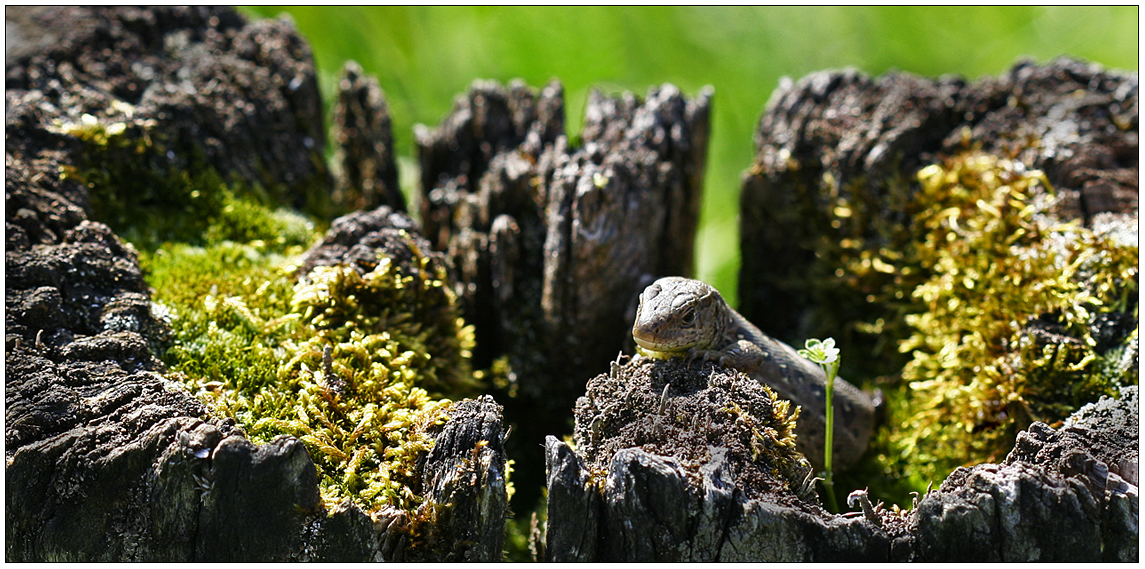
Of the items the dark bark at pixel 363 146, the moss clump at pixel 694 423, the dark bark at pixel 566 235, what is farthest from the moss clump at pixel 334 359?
the dark bark at pixel 363 146

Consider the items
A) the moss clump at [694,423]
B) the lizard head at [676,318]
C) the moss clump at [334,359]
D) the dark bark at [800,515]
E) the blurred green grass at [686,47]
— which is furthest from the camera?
the blurred green grass at [686,47]

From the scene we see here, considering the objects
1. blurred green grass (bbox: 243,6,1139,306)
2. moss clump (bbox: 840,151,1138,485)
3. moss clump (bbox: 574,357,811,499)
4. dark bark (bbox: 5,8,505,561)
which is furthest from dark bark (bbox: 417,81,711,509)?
blurred green grass (bbox: 243,6,1139,306)

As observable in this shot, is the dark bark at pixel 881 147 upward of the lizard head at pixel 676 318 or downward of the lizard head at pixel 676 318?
upward

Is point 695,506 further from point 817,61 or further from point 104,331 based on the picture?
point 817,61

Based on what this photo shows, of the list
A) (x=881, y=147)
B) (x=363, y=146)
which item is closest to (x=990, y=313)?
(x=881, y=147)

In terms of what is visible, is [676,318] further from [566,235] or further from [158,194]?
[158,194]

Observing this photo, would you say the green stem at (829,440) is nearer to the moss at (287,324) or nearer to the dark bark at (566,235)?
the dark bark at (566,235)

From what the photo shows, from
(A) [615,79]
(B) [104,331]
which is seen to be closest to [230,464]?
(B) [104,331]
